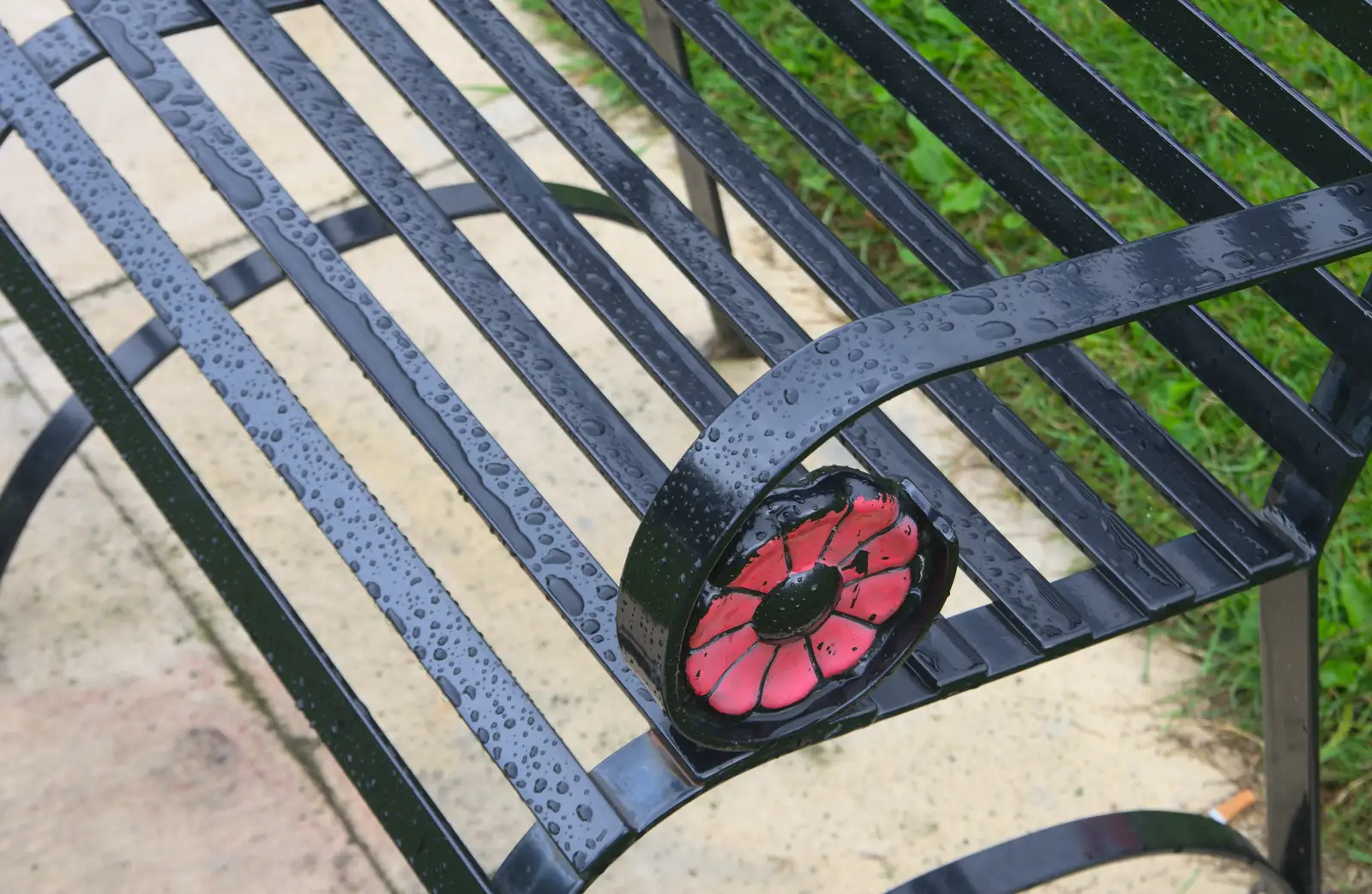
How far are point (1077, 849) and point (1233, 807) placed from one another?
617 millimetres

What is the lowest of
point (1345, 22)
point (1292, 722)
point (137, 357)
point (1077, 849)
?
point (137, 357)

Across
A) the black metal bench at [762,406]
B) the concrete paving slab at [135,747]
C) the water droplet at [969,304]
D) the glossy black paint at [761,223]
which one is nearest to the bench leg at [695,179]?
the glossy black paint at [761,223]

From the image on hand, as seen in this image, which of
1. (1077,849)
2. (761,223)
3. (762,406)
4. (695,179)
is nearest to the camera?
(762,406)

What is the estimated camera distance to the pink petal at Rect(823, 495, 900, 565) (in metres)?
0.90

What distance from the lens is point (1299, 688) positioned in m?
1.37

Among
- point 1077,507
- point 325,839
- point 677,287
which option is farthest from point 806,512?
point 677,287

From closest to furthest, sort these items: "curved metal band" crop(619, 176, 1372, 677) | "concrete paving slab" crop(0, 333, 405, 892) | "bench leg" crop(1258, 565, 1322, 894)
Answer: "curved metal band" crop(619, 176, 1372, 677) < "bench leg" crop(1258, 565, 1322, 894) < "concrete paving slab" crop(0, 333, 405, 892)

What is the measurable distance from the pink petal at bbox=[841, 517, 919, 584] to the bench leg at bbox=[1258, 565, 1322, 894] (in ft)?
1.67

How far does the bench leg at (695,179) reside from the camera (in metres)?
1.82

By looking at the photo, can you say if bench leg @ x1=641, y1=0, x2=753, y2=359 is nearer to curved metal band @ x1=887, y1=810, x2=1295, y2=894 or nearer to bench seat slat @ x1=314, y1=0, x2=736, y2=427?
bench seat slat @ x1=314, y1=0, x2=736, y2=427

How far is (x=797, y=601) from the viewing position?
935 millimetres

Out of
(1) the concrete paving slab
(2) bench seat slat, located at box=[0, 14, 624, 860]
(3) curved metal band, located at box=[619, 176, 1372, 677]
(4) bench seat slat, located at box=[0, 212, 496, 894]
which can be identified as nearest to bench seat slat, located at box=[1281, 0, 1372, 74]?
(3) curved metal band, located at box=[619, 176, 1372, 677]

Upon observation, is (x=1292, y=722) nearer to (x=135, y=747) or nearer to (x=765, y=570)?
(x=765, y=570)

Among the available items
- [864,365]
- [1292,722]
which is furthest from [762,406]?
[1292,722]
